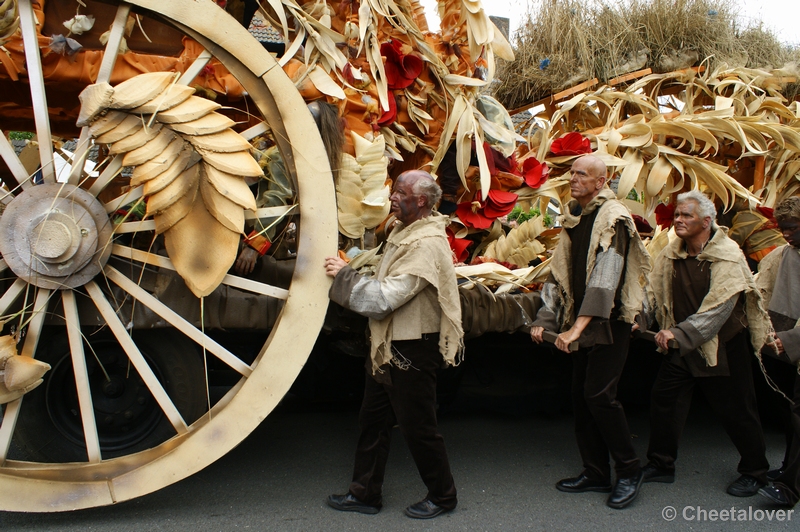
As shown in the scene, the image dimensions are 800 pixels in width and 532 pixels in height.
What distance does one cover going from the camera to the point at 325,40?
8.38 ft

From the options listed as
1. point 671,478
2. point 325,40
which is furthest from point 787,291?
point 325,40

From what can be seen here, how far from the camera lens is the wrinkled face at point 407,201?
89.0 inches

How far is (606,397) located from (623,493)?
1.30ft

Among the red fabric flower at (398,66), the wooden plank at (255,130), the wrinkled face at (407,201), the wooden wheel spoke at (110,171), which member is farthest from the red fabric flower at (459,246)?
the wooden wheel spoke at (110,171)

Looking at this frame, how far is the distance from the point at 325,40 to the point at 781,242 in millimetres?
2714

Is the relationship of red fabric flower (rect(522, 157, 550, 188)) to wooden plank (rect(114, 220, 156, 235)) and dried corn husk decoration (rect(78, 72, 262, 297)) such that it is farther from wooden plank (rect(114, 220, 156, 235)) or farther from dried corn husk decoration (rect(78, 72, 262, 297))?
wooden plank (rect(114, 220, 156, 235))

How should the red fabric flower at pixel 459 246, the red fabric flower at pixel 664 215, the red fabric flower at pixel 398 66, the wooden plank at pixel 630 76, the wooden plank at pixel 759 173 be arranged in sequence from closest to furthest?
the red fabric flower at pixel 398 66 → the red fabric flower at pixel 459 246 → the red fabric flower at pixel 664 215 → the wooden plank at pixel 759 173 → the wooden plank at pixel 630 76

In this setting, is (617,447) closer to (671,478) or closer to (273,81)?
(671,478)

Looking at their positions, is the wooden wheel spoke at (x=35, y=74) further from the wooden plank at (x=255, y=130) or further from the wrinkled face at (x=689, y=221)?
the wrinkled face at (x=689, y=221)

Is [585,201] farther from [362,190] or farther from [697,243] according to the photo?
[362,190]

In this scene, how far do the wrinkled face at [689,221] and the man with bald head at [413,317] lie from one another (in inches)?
36.6

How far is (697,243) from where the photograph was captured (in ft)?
8.34

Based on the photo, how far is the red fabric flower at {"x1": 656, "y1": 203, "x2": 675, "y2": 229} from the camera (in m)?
3.74

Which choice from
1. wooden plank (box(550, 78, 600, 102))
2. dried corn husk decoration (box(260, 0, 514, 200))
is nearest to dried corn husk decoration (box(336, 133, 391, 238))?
dried corn husk decoration (box(260, 0, 514, 200))
